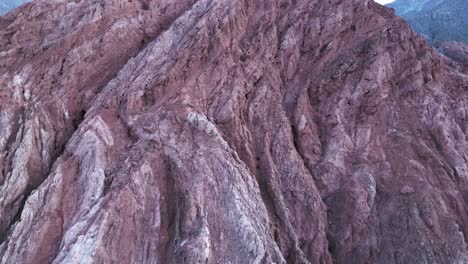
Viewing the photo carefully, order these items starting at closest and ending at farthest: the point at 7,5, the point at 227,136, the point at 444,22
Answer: the point at 227,136, the point at 444,22, the point at 7,5

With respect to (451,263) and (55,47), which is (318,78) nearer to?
(451,263)

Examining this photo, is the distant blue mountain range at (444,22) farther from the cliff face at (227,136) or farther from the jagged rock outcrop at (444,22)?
the cliff face at (227,136)

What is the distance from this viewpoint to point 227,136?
640 inches

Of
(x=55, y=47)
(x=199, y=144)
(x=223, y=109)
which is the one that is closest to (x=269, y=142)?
(x=223, y=109)

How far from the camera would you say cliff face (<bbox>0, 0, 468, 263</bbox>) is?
43.2ft

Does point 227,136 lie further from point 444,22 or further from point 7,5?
point 7,5

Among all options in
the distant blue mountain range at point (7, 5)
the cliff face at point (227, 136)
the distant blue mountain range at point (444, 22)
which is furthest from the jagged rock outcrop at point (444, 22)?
the distant blue mountain range at point (7, 5)

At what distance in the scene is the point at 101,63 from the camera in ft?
60.8

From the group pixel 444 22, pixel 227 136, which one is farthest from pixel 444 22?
pixel 227 136

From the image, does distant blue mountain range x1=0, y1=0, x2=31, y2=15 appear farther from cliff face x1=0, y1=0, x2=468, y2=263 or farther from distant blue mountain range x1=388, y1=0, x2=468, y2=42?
distant blue mountain range x1=388, y1=0, x2=468, y2=42

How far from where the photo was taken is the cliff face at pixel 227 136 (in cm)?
1316

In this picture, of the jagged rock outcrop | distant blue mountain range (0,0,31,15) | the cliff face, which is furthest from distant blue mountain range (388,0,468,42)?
distant blue mountain range (0,0,31,15)

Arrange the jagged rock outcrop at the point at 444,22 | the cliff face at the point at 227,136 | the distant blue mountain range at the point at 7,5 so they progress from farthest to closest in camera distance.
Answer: the distant blue mountain range at the point at 7,5, the jagged rock outcrop at the point at 444,22, the cliff face at the point at 227,136

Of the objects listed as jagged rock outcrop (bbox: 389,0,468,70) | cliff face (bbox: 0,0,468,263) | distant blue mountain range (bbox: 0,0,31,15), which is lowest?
cliff face (bbox: 0,0,468,263)
